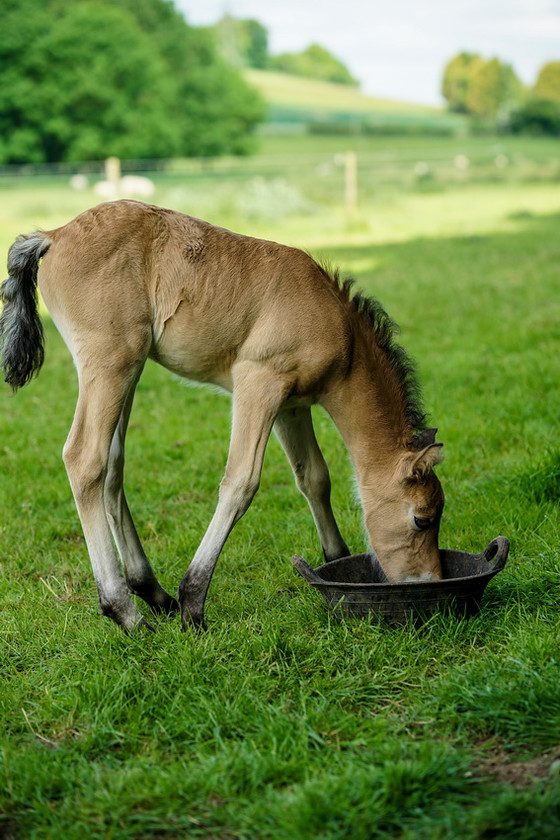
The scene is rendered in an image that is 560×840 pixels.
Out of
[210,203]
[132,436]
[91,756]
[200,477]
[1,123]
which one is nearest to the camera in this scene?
[91,756]

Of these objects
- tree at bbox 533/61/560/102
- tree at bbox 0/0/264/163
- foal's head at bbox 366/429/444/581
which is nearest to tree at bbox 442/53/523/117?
tree at bbox 533/61/560/102

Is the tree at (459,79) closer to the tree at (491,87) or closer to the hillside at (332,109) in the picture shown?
the tree at (491,87)

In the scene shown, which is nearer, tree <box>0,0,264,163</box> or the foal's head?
the foal's head

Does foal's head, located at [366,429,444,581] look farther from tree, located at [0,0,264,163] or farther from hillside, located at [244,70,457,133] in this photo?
Result: hillside, located at [244,70,457,133]

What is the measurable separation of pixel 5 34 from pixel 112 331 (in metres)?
46.6

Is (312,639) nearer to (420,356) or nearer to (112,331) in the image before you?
(112,331)

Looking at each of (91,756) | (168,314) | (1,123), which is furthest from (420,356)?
(1,123)

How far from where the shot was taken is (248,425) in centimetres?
388

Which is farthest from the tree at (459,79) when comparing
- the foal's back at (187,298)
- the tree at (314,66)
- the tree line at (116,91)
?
the foal's back at (187,298)

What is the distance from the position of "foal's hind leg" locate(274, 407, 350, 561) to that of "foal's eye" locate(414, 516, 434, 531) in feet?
2.19

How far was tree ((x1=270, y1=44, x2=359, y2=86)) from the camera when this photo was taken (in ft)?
344

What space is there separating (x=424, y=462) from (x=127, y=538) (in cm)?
142

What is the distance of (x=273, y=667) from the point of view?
347 cm

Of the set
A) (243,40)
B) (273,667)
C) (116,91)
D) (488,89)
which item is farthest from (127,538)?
(243,40)
